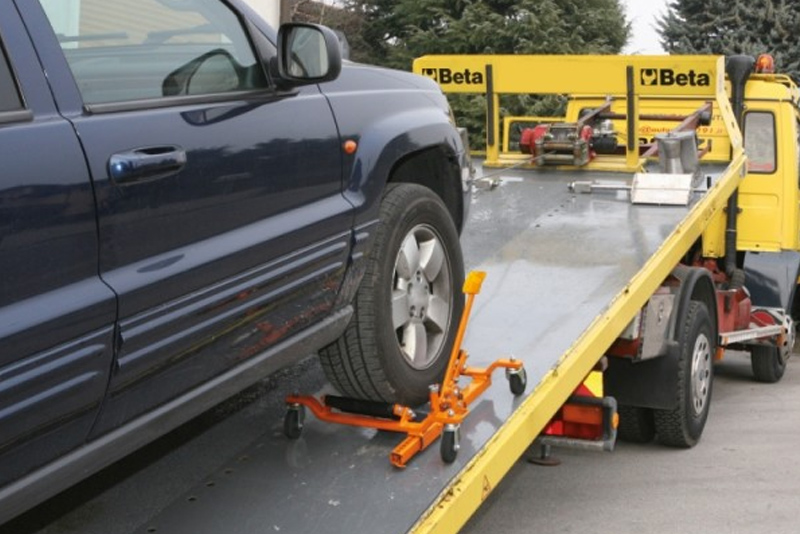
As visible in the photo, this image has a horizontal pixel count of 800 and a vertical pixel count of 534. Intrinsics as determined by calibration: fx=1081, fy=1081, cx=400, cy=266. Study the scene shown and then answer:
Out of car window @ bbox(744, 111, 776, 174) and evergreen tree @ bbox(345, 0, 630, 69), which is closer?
car window @ bbox(744, 111, 776, 174)

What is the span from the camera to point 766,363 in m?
8.49

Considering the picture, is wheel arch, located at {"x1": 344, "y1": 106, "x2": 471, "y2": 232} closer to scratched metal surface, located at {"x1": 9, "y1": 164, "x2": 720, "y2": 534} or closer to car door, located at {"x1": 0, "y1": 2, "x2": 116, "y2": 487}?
scratched metal surface, located at {"x1": 9, "y1": 164, "x2": 720, "y2": 534}

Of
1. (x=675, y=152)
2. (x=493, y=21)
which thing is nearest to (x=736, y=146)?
(x=675, y=152)

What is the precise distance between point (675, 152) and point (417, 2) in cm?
1453

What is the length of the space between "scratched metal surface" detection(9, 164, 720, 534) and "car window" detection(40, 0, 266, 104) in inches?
50.3

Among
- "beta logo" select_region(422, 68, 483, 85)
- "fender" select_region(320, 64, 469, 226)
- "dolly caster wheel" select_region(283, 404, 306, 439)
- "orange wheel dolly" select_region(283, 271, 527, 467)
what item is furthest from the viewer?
"beta logo" select_region(422, 68, 483, 85)

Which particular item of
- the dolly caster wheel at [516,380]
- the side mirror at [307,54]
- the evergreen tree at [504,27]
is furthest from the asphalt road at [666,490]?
the evergreen tree at [504,27]

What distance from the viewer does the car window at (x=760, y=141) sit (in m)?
8.41

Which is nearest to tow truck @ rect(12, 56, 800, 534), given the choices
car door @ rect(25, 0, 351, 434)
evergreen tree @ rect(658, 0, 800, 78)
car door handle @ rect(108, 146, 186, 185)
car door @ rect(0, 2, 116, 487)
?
car door @ rect(25, 0, 351, 434)

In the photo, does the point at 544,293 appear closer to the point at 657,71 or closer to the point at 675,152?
the point at 675,152

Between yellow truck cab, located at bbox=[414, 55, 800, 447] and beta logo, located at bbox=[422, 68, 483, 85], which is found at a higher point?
beta logo, located at bbox=[422, 68, 483, 85]

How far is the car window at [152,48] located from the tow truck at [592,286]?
130 cm

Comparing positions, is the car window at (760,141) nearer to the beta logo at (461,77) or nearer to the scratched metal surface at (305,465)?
the beta logo at (461,77)

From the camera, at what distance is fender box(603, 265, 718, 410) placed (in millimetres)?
5816
